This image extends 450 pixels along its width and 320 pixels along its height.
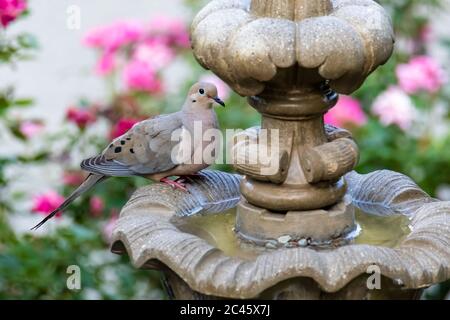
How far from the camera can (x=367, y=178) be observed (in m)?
2.97

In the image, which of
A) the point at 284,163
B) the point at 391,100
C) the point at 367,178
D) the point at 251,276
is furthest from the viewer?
the point at 391,100

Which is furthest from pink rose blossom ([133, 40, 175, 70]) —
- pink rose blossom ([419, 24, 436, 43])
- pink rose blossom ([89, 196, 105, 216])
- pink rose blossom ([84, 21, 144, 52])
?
pink rose blossom ([419, 24, 436, 43])

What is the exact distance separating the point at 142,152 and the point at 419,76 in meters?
1.96

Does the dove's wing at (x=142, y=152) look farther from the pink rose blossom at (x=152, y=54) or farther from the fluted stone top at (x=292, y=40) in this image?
the pink rose blossom at (x=152, y=54)

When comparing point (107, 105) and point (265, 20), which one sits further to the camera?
point (107, 105)

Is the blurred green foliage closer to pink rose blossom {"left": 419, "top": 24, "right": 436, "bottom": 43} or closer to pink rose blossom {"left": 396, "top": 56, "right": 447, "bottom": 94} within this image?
pink rose blossom {"left": 396, "top": 56, "right": 447, "bottom": 94}

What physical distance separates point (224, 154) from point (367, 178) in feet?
4.38

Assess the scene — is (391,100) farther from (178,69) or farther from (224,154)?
(178,69)

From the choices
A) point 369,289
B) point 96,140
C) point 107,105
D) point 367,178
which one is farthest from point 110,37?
point 369,289

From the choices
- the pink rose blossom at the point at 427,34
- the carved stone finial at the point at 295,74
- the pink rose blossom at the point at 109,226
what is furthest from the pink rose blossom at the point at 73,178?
the pink rose blossom at the point at 427,34

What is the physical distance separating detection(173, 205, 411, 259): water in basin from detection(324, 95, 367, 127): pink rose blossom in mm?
1469

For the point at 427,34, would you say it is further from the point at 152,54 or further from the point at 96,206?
the point at 96,206

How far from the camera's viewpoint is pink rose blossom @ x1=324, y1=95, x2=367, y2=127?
4305 mm

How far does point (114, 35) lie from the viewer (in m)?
4.62
